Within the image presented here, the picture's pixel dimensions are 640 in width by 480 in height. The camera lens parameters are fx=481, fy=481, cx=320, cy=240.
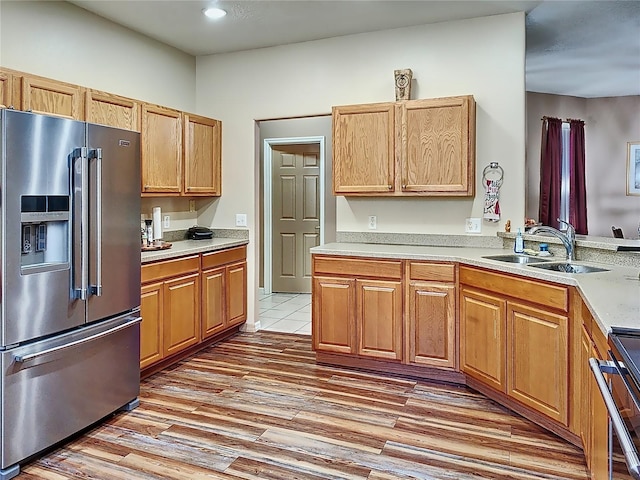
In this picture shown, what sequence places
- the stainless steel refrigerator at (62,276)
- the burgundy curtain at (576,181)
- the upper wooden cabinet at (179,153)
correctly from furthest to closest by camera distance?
the burgundy curtain at (576,181) → the upper wooden cabinet at (179,153) → the stainless steel refrigerator at (62,276)

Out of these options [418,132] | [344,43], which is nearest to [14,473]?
[418,132]

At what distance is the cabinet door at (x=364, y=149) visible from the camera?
369 centimetres

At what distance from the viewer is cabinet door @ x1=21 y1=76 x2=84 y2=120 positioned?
108 inches

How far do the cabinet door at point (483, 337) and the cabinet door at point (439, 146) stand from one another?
33.9 inches

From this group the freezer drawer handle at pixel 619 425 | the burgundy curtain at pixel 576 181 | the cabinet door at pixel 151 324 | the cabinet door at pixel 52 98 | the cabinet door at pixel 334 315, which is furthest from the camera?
the burgundy curtain at pixel 576 181

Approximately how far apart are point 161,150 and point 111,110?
542 mm

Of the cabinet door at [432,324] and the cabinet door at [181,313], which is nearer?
the cabinet door at [432,324]

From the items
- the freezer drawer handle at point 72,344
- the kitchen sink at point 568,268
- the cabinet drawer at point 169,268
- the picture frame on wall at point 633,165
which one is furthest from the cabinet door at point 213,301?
the picture frame on wall at point 633,165

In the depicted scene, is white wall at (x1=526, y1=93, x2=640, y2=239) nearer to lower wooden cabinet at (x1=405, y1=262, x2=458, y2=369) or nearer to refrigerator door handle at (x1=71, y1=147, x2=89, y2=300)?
lower wooden cabinet at (x1=405, y1=262, x2=458, y2=369)

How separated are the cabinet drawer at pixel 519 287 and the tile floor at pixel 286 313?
6.54 feet

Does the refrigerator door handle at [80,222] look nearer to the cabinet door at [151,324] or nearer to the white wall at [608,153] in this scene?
the cabinet door at [151,324]

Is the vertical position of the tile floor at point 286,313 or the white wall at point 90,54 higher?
the white wall at point 90,54

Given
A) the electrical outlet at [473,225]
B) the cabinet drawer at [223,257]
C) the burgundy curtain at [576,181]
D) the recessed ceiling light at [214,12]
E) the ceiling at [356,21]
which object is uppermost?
the ceiling at [356,21]

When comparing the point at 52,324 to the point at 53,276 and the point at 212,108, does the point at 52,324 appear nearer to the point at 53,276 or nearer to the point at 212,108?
the point at 53,276
